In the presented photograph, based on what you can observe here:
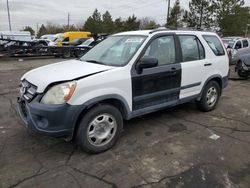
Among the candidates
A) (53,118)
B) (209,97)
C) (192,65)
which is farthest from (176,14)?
(53,118)

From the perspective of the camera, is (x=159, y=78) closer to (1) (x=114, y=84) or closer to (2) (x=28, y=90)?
(1) (x=114, y=84)

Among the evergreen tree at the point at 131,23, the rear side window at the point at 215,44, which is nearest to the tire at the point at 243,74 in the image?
the rear side window at the point at 215,44

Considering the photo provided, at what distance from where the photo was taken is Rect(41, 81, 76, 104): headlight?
115 inches

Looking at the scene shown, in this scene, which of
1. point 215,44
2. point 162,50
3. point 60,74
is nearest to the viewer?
point 60,74

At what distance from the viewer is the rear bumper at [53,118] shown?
2.90m

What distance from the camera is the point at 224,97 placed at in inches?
255

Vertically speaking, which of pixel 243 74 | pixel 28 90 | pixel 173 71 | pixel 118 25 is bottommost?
pixel 243 74

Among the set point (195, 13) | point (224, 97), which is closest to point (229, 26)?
point (195, 13)

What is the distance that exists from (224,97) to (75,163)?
4.89 m

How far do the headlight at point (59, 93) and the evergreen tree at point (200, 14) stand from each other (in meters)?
33.4

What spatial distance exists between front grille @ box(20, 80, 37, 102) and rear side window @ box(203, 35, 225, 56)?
3475 millimetres

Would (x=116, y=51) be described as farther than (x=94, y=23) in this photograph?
No

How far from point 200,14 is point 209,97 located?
31478 millimetres

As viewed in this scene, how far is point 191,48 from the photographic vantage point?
176 inches
